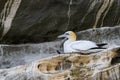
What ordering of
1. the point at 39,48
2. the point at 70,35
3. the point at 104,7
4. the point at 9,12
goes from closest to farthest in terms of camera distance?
the point at 9,12 < the point at 70,35 < the point at 39,48 < the point at 104,7

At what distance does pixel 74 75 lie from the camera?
13.3 ft

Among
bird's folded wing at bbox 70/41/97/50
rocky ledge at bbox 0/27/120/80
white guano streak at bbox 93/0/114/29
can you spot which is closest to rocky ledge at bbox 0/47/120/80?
rocky ledge at bbox 0/27/120/80

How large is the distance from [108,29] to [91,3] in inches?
24.5

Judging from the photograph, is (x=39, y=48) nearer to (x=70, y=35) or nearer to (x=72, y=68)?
(x=70, y=35)

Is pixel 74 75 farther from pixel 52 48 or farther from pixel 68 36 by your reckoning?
pixel 52 48

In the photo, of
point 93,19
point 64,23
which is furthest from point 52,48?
point 93,19

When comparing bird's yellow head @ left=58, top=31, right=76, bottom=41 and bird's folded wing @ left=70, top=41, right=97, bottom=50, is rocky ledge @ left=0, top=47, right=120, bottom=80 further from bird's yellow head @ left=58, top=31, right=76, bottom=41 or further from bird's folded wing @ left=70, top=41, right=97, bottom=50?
bird's yellow head @ left=58, top=31, right=76, bottom=41

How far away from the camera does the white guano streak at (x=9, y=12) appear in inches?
195

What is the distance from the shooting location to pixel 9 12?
502 centimetres

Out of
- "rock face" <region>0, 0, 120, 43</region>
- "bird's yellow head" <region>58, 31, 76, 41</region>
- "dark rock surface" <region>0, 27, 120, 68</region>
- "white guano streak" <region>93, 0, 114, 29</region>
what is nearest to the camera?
"rock face" <region>0, 0, 120, 43</region>

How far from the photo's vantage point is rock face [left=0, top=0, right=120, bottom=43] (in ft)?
16.6

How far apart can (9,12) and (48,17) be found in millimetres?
627

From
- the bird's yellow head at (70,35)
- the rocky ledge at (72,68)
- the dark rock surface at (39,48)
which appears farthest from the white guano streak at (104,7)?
the rocky ledge at (72,68)

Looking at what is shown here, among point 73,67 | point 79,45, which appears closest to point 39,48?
point 79,45
